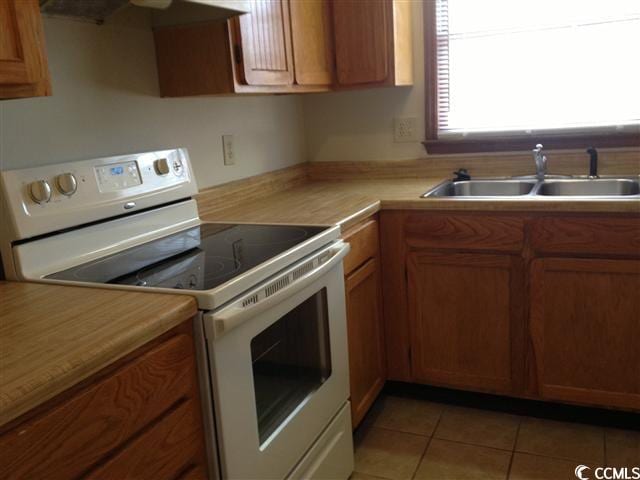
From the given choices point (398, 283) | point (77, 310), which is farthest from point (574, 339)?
point (77, 310)

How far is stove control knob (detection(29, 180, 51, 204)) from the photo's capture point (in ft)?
4.59

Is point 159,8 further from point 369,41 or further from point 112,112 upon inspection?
point 369,41

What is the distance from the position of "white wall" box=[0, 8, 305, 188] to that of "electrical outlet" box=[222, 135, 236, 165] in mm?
23

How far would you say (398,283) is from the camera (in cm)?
225

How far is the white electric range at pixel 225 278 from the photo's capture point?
1.25 meters

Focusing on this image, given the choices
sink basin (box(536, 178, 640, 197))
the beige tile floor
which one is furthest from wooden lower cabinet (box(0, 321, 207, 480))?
sink basin (box(536, 178, 640, 197))

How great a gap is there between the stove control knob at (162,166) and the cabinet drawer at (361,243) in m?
0.58

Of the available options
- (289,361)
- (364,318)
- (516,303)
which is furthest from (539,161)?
(289,361)

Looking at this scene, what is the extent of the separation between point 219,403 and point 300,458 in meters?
0.43

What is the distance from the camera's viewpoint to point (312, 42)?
232 cm

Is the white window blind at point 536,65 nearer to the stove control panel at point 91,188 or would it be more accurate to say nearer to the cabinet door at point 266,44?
the cabinet door at point 266,44

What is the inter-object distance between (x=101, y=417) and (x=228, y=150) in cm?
148

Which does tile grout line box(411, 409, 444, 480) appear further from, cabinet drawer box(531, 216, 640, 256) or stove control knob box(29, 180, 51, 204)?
stove control knob box(29, 180, 51, 204)

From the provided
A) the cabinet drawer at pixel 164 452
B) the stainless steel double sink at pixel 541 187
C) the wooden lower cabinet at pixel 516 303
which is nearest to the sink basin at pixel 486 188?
the stainless steel double sink at pixel 541 187
